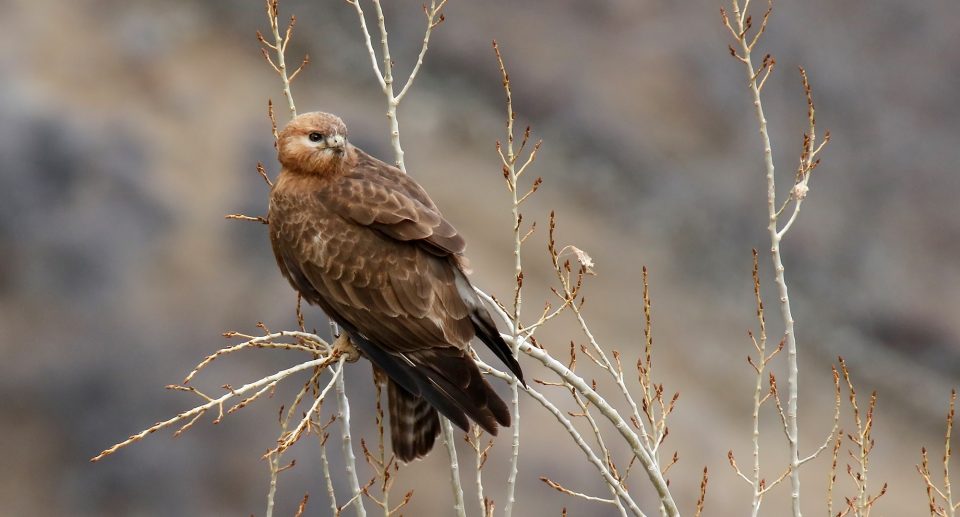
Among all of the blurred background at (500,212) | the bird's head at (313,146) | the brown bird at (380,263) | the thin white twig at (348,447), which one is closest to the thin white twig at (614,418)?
the brown bird at (380,263)

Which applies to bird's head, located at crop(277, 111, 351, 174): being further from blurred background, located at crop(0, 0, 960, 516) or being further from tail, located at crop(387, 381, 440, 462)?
blurred background, located at crop(0, 0, 960, 516)

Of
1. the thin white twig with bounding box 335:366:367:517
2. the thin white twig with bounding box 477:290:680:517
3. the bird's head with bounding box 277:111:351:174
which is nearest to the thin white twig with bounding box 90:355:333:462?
the thin white twig with bounding box 335:366:367:517

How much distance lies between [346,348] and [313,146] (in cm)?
100

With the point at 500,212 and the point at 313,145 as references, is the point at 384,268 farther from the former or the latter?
the point at 500,212

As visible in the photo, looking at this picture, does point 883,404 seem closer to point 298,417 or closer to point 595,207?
point 595,207

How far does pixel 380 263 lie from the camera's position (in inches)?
243

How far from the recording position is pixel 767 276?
21.7 m

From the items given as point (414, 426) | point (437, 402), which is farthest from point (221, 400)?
point (414, 426)

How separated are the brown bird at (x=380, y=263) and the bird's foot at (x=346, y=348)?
0.04 metres

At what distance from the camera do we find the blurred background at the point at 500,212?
1788 centimetres

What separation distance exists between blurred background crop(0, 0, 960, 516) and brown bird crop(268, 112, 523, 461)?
10.7 meters

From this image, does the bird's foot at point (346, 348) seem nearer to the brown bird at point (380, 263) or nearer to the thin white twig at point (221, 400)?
the brown bird at point (380, 263)

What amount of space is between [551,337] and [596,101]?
531cm

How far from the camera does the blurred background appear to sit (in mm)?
17875
